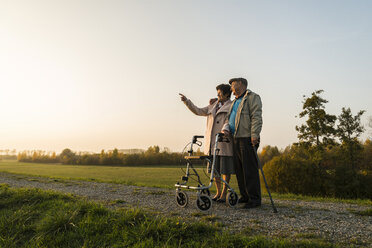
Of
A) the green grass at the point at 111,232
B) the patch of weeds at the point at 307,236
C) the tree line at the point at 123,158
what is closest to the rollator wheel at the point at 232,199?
the green grass at the point at 111,232

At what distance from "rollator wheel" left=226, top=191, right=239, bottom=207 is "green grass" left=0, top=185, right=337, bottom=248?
5.42ft

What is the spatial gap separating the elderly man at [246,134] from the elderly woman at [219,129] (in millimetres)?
172

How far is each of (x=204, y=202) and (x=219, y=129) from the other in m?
1.84

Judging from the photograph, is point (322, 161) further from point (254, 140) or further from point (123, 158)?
point (123, 158)

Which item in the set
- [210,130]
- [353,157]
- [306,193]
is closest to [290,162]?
[306,193]

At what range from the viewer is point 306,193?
41.3ft

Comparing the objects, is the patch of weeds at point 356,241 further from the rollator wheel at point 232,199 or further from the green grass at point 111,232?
the rollator wheel at point 232,199

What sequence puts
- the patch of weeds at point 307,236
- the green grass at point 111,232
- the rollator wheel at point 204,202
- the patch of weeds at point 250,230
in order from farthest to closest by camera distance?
the rollator wheel at point 204,202 → the patch of weeds at point 250,230 → the patch of weeds at point 307,236 → the green grass at point 111,232

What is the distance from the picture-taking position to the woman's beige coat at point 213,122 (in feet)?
18.2

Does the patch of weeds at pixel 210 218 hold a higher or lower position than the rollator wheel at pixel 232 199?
lower

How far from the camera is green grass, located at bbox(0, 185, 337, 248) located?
2898 millimetres

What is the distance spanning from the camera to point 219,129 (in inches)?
229

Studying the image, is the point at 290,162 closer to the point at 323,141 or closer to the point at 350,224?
the point at 350,224

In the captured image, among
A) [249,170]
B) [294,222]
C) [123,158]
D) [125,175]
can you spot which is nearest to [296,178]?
[249,170]
